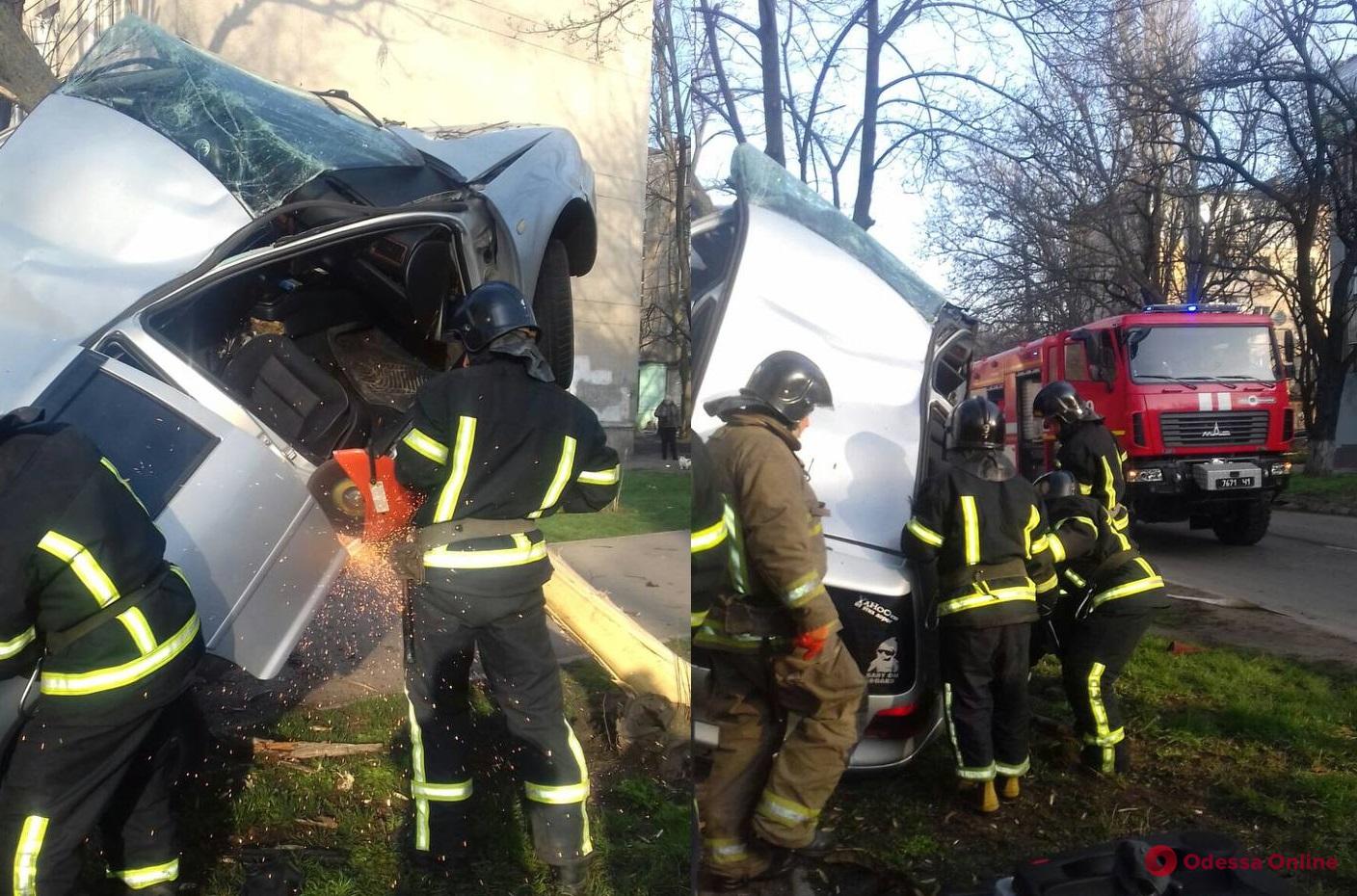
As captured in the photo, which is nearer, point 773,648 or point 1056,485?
point 773,648

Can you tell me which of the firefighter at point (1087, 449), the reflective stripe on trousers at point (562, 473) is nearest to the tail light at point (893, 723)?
the reflective stripe on trousers at point (562, 473)

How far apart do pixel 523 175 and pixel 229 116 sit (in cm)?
35

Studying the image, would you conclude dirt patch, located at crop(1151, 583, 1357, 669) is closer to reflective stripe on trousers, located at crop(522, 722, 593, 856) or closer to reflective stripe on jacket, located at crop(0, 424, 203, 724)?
reflective stripe on trousers, located at crop(522, 722, 593, 856)

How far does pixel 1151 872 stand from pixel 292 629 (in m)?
1.13

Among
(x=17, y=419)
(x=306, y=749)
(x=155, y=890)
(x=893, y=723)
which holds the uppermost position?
(x=17, y=419)

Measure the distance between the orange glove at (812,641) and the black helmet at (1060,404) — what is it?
79 centimetres

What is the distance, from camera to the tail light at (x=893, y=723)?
1.00 m

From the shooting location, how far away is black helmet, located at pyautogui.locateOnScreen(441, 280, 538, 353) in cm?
110

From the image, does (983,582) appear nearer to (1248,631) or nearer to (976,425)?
(976,425)

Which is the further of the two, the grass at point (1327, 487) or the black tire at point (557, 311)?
the grass at point (1327, 487)

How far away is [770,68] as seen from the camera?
3.17ft

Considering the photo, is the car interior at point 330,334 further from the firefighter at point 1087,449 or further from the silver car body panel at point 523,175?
the firefighter at point 1087,449

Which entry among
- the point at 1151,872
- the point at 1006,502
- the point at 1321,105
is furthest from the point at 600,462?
the point at 1321,105

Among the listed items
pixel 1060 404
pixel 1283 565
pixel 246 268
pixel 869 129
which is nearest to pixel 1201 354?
pixel 1283 565
